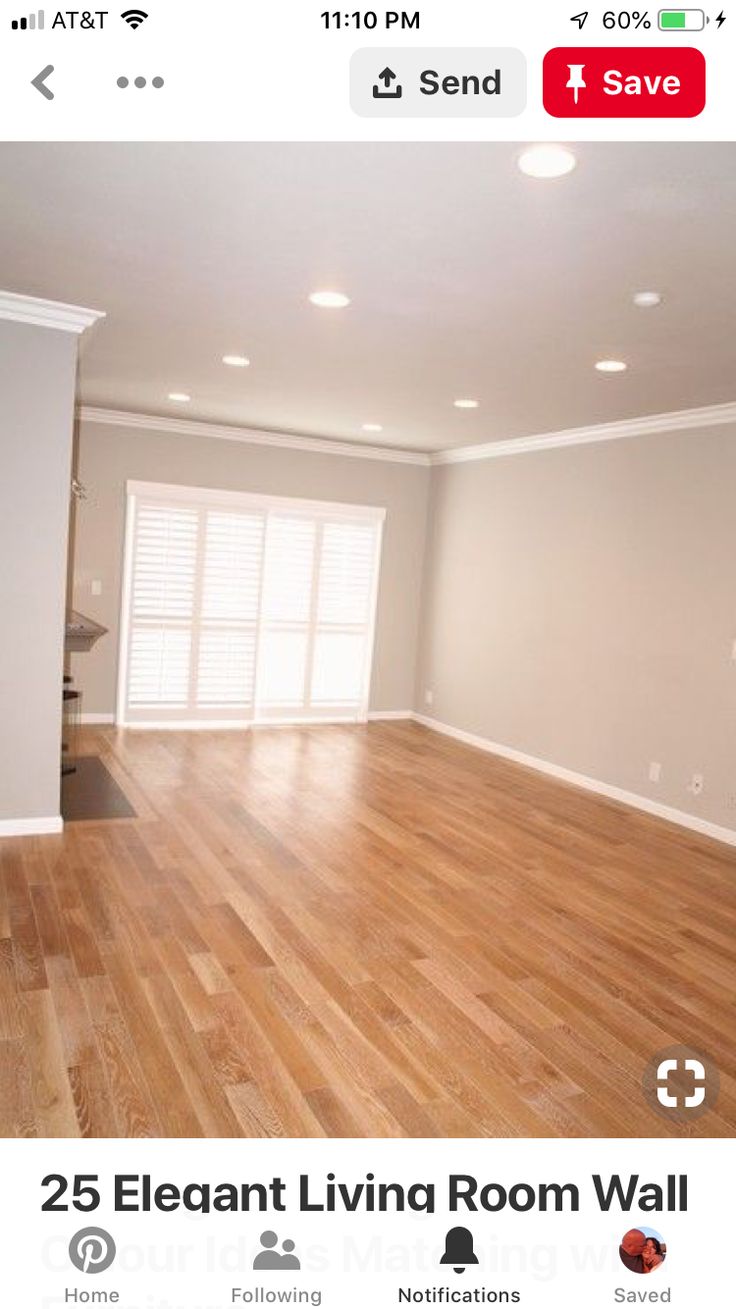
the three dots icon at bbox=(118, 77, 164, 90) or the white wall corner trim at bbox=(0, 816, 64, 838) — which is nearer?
the three dots icon at bbox=(118, 77, 164, 90)

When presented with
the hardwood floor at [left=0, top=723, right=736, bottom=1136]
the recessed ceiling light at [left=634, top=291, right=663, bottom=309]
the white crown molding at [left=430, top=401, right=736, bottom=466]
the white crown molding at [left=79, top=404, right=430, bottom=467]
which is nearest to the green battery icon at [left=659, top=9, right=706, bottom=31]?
the recessed ceiling light at [left=634, top=291, right=663, bottom=309]

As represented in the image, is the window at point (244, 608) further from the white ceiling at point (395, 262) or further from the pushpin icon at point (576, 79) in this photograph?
the pushpin icon at point (576, 79)

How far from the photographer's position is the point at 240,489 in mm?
6949

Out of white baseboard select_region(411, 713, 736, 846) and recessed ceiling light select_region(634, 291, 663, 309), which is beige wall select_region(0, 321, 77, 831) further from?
white baseboard select_region(411, 713, 736, 846)

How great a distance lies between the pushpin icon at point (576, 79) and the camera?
1.41m

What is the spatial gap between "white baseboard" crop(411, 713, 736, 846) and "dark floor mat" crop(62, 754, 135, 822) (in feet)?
10.1

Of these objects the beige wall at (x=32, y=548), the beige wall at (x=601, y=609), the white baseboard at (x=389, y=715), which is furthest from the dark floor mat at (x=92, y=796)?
the beige wall at (x=601, y=609)

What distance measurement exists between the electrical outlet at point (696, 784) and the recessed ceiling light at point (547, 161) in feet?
12.2

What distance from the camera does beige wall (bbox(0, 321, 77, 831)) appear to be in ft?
12.3

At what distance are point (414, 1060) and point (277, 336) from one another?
3199 mm

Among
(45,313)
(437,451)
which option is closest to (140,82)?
(45,313)

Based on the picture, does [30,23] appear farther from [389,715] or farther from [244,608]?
[389,715]

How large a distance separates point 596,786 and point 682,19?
193 inches

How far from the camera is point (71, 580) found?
6480mm
